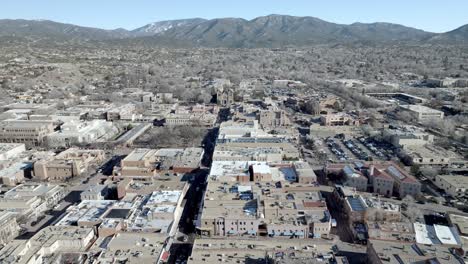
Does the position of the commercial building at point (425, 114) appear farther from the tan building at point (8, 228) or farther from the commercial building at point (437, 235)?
the tan building at point (8, 228)

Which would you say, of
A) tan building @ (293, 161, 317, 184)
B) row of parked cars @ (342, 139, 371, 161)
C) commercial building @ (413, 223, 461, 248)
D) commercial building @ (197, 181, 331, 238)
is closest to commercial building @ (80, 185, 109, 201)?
commercial building @ (197, 181, 331, 238)

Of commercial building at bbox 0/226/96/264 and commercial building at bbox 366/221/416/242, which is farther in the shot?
commercial building at bbox 366/221/416/242

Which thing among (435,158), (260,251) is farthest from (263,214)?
(435,158)

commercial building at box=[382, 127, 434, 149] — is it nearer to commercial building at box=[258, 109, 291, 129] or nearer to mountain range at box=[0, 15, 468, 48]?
commercial building at box=[258, 109, 291, 129]

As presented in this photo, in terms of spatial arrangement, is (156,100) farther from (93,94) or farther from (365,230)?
(365,230)

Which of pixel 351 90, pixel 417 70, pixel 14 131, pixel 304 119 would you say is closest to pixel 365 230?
pixel 304 119

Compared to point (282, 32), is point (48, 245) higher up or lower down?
lower down

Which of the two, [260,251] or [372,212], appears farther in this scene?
[372,212]

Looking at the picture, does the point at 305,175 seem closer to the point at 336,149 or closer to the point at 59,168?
the point at 336,149
